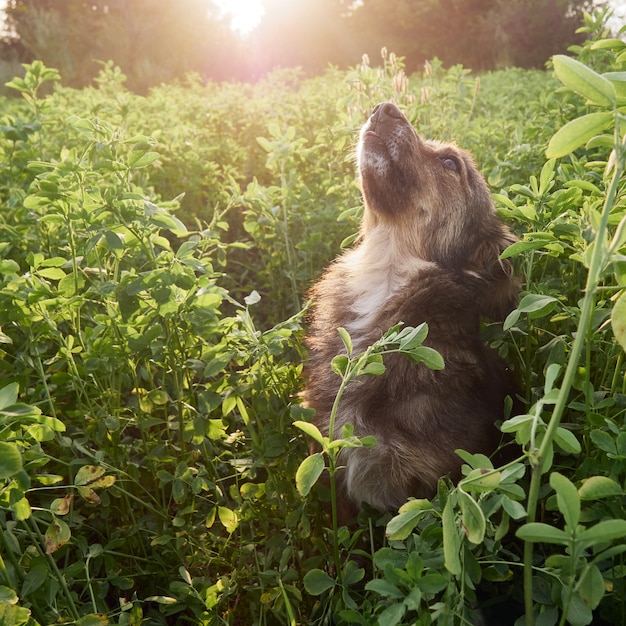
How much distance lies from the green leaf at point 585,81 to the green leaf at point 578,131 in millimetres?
30

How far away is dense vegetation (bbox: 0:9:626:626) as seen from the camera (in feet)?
4.34

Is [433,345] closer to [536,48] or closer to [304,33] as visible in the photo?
[536,48]

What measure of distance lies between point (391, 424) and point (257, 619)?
3.05ft

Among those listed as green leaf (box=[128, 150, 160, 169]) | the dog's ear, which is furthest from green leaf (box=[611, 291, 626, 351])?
green leaf (box=[128, 150, 160, 169])

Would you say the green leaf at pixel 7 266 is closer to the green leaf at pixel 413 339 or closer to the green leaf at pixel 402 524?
the green leaf at pixel 413 339

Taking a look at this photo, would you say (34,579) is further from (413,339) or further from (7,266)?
(413,339)

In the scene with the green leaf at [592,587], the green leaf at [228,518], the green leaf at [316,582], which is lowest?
the green leaf at [228,518]

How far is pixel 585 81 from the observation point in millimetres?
1148

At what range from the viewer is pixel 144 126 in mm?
6832

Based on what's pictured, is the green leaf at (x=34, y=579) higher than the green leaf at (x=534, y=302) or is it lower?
lower

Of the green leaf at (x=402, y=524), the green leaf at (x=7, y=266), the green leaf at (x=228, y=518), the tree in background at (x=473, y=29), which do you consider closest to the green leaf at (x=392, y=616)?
the green leaf at (x=402, y=524)

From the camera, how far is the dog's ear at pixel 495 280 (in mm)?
2883

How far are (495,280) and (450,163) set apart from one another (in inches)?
37.4

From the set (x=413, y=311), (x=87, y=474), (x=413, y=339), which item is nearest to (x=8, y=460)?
(x=87, y=474)
